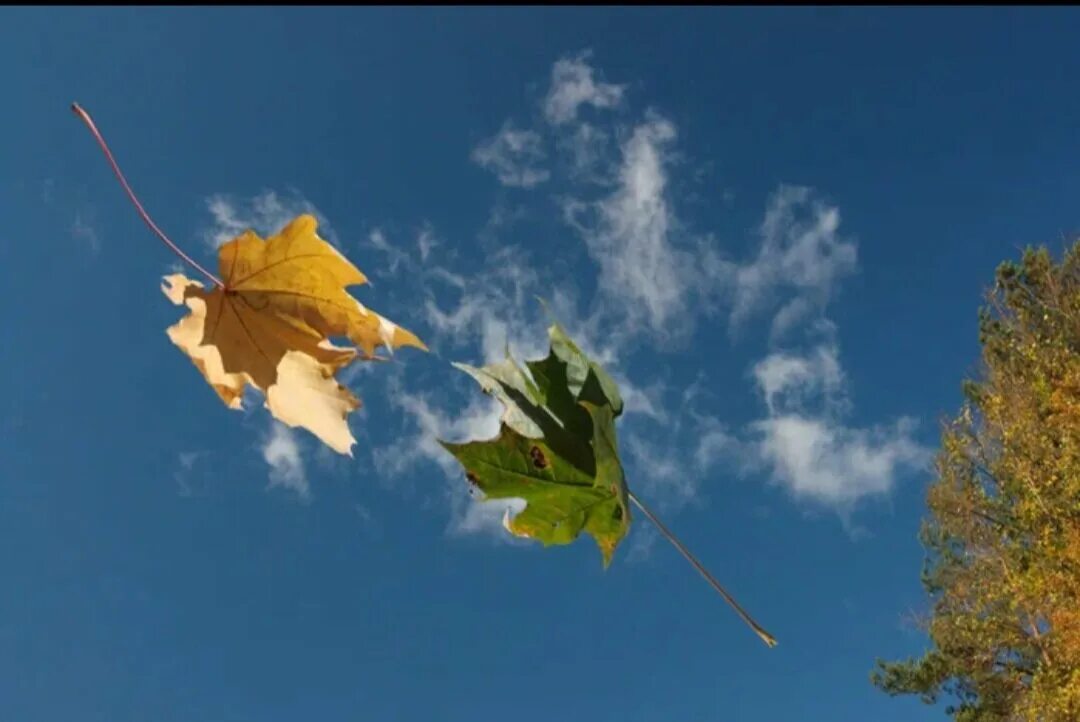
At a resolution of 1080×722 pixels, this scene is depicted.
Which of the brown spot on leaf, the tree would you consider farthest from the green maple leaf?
the tree

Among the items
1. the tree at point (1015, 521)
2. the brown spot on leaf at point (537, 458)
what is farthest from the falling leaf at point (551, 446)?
the tree at point (1015, 521)

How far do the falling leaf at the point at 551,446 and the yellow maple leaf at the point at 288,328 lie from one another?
0.23 ft

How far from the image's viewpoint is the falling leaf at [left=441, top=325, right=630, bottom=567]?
0.53 meters

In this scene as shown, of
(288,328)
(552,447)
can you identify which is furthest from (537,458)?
(288,328)

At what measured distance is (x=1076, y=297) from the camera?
7.21 m

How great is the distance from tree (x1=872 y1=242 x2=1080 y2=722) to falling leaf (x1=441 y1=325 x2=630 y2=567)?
240 inches

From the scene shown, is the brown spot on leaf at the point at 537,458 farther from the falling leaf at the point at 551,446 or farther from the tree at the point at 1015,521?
the tree at the point at 1015,521

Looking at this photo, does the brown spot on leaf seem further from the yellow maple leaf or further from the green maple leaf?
the yellow maple leaf

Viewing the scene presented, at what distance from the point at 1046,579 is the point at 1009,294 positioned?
9.77 feet

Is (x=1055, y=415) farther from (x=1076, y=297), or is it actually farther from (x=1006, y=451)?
(x=1076, y=297)

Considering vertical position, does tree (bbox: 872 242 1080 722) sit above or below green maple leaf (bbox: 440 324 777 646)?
above

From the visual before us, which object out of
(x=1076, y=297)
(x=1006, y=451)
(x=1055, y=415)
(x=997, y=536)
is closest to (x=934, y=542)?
(x=997, y=536)

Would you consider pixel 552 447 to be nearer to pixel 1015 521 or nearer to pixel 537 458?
pixel 537 458

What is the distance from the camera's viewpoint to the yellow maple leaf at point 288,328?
0.54m
